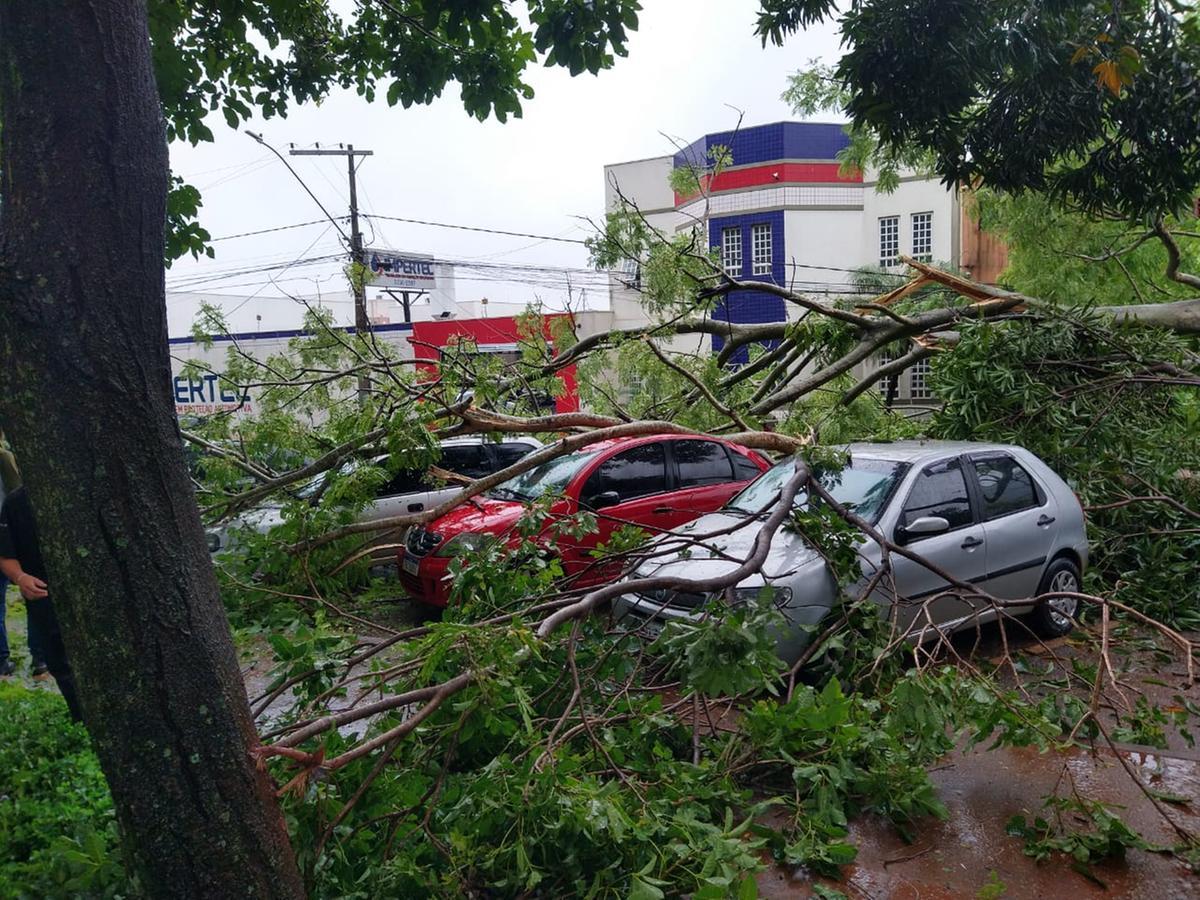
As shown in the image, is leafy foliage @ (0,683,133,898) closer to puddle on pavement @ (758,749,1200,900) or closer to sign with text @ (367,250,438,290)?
puddle on pavement @ (758,749,1200,900)

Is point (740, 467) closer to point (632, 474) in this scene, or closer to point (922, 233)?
point (632, 474)

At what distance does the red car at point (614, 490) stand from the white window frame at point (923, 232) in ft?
74.8

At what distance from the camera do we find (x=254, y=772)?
6.97ft

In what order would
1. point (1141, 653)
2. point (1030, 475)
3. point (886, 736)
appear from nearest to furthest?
point (886, 736)
point (1141, 653)
point (1030, 475)

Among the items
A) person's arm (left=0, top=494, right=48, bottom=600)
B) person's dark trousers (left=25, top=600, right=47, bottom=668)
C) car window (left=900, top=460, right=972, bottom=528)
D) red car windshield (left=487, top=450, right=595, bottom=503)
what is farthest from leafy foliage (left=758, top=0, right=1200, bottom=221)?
person's dark trousers (left=25, top=600, right=47, bottom=668)

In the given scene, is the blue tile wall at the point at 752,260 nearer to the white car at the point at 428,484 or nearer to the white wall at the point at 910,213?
the white wall at the point at 910,213

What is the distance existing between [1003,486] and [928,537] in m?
1.11

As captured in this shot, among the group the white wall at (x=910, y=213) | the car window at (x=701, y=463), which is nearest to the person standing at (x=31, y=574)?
the car window at (x=701, y=463)

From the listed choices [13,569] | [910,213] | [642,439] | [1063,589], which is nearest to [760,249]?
[910,213]

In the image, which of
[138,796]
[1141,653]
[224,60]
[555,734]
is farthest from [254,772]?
[1141,653]

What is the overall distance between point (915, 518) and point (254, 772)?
16.3 ft

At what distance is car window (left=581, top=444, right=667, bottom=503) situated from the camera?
Answer: 26.8ft

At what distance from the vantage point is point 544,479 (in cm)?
855

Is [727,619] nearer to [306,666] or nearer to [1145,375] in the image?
[306,666]
